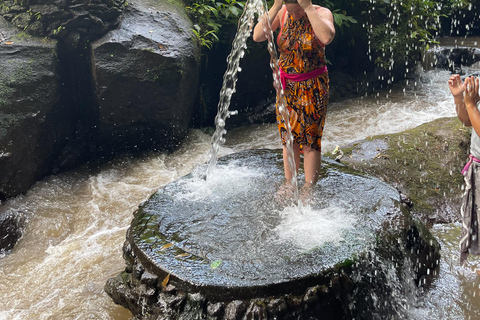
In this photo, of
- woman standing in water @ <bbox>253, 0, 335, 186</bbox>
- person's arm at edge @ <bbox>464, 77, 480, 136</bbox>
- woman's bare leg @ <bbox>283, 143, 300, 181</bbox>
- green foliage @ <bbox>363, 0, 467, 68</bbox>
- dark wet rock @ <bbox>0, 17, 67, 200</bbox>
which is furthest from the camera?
green foliage @ <bbox>363, 0, 467, 68</bbox>

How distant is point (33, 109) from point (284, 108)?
3391 mm

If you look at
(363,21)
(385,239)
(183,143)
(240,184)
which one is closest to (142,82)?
(183,143)

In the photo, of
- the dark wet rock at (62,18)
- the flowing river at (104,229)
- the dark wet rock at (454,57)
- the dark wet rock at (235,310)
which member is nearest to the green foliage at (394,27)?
the flowing river at (104,229)

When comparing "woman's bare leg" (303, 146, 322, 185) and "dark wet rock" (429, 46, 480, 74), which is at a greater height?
"woman's bare leg" (303, 146, 322, 185)

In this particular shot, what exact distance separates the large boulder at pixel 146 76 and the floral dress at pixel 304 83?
2788 mm

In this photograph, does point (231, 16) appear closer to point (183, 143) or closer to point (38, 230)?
point (183, 143)

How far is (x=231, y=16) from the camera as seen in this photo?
693 cm

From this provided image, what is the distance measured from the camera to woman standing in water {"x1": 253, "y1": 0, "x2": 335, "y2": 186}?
320 cm

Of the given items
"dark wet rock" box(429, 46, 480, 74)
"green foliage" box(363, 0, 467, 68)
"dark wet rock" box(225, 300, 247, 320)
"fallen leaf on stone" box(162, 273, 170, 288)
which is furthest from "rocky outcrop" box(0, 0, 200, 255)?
"dark wet rock" box(429, 46, 480, 74)

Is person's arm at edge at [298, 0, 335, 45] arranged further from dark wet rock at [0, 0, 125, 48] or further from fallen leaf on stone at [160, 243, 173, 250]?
dark wet rock at [0, 0, 125, 48]

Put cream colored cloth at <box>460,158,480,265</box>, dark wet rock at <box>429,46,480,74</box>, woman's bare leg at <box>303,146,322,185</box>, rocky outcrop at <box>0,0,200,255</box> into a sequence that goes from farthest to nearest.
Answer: dark wet rock at <box>429,46,480,74</box> → rocky outcrop at <box>0,0,200,255</box> → woman's bare leg at <box>303,146,322,185</box> → cream colored cloth at <box>460,158,480,265</box>

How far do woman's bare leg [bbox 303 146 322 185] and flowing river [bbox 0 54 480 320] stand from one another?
1.23 metres

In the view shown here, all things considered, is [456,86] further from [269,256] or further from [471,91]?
[269,256]

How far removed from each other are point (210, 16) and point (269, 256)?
515cm
